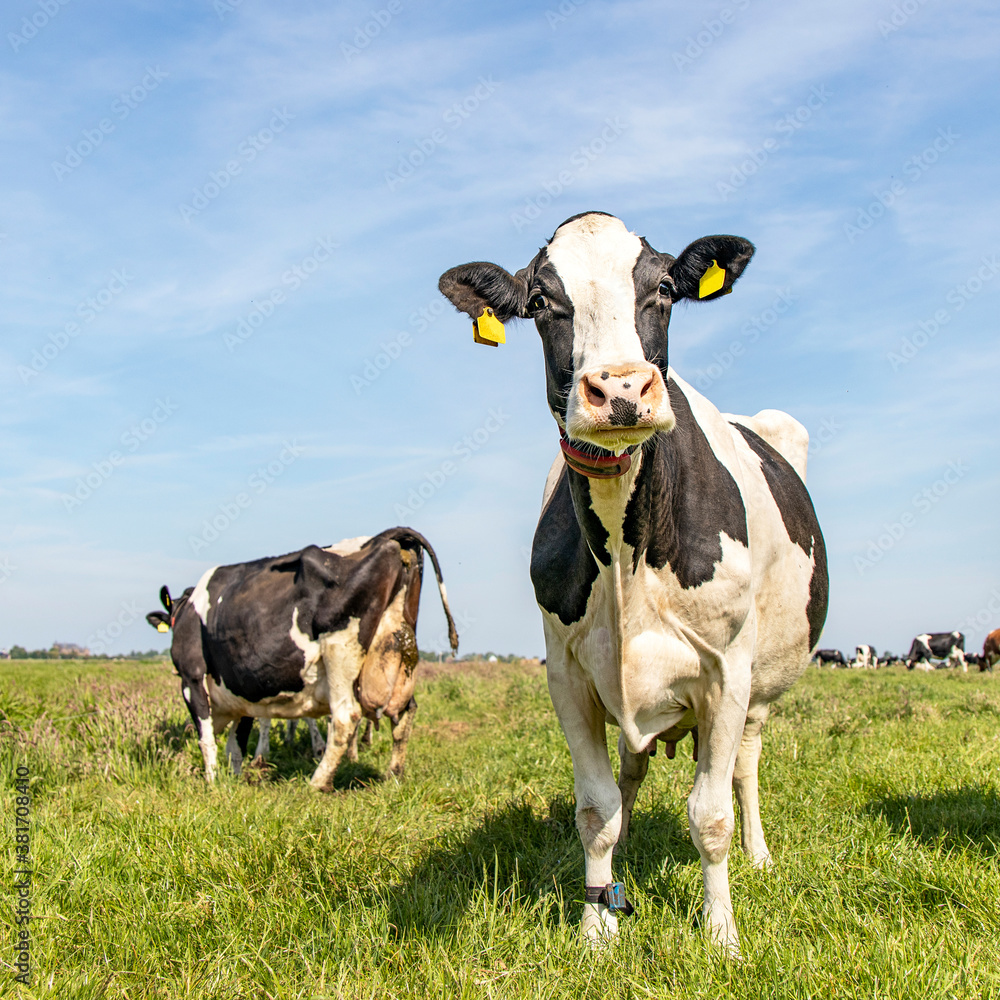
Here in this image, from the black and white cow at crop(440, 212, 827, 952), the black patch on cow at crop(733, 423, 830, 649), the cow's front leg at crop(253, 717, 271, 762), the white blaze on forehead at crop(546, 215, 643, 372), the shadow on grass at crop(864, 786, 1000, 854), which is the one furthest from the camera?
the cow's front leg at crop(253, 717, 271, 762)

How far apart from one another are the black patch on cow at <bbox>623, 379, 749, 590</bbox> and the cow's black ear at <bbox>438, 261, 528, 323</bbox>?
0.81 m

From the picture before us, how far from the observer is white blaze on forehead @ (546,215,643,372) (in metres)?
3.17

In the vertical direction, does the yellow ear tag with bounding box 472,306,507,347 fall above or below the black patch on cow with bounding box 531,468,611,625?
above

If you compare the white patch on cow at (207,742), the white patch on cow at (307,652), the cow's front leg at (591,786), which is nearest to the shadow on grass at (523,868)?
the cow's front leg at (591,786)

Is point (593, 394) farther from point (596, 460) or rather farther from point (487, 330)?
point (487, 330)

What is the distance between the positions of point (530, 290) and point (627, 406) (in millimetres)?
974

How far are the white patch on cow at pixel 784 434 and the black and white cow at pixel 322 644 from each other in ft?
12.3

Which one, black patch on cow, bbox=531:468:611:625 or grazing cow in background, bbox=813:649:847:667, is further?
grazing cow in background, bbox=813:649:847:667

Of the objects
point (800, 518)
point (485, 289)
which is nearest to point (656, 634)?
point (485, 289)

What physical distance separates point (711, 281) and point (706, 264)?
0.24 feet

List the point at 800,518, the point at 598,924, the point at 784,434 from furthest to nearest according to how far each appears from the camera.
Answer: the point at 784,434, the point at 800,518, the point at 598,924

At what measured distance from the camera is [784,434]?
247 inches

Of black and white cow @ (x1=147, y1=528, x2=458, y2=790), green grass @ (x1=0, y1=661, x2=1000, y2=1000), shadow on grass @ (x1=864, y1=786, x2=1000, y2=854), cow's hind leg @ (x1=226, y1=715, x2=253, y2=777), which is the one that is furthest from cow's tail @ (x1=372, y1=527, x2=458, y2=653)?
shadow on grass @ (x1=864, y1=786, x2=1000, y2=854)

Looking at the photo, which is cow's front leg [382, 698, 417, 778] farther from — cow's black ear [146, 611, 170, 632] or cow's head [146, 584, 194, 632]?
cow's black ear [146, 611, 170, 632]
